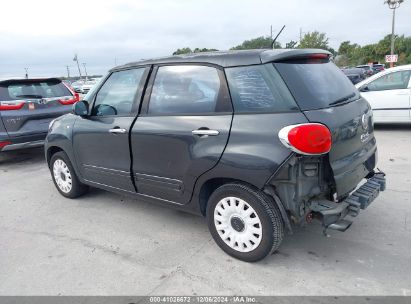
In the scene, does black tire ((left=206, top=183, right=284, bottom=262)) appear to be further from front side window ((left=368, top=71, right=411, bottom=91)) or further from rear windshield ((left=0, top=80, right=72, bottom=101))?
front side window ((left=368, top=71, right=411, bottom=91))

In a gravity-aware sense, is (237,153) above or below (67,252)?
above

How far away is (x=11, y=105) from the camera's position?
6434 mm

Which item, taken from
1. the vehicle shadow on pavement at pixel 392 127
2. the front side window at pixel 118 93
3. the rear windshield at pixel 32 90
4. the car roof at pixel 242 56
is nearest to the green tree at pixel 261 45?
the car roof at pixel 242 56

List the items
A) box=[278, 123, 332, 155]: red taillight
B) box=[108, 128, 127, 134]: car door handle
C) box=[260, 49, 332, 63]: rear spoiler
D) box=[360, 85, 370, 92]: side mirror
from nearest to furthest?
box=[278, 123, 332, 155]: red taillight
box=[260, 49, 332, 63]: rear spoiler
box=[108, 128, 127, 134]: car door handle
box=[360, 85, 370, 92]: side mirror

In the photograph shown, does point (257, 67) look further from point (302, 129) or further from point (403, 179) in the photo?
point (403, 179)

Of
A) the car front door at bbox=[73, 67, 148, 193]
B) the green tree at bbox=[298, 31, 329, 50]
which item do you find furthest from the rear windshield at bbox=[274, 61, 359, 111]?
the green tree at bbox=[298, 31, 329, 50]

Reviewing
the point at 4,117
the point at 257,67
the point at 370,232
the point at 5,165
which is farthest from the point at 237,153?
the point at 5,165

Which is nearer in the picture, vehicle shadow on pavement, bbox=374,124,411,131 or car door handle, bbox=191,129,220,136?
car door handle, bbox=191,129,220,136

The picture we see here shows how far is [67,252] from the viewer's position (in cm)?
332

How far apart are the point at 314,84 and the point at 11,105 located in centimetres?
571

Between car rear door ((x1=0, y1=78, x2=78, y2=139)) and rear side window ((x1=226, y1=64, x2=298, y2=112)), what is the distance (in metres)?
5.03

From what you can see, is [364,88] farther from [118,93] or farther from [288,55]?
[118,93]

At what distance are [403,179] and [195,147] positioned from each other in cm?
333

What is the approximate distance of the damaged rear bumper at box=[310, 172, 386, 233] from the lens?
2678 mm
